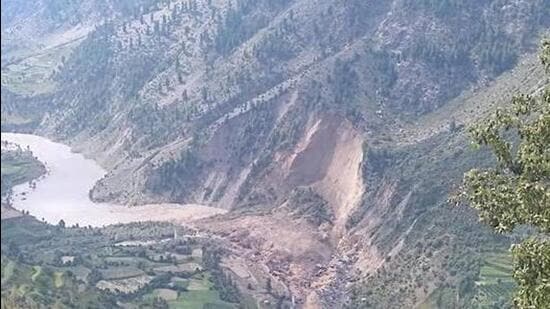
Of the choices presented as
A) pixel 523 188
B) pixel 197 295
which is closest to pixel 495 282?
pixel 197 295

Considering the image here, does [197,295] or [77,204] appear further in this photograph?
[77,204]

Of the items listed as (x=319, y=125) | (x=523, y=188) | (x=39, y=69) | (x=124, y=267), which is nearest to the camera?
(x=523, y=188)

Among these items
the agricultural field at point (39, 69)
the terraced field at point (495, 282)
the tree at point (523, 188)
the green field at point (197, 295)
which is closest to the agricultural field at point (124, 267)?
the green field at point (197, 295)

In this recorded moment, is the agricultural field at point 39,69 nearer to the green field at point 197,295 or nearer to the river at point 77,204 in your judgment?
the river at point 77,204

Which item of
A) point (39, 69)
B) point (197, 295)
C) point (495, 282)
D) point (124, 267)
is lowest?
point (495, 282)

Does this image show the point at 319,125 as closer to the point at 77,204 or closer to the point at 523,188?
the point at 77,204

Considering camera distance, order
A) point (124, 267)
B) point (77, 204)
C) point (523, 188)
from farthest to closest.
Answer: point (77, 204) → point (124, 267) → point (523, 188)

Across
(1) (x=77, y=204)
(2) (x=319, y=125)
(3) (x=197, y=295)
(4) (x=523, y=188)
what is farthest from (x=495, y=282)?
(1) (x=77, y=204)

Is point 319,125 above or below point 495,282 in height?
above
